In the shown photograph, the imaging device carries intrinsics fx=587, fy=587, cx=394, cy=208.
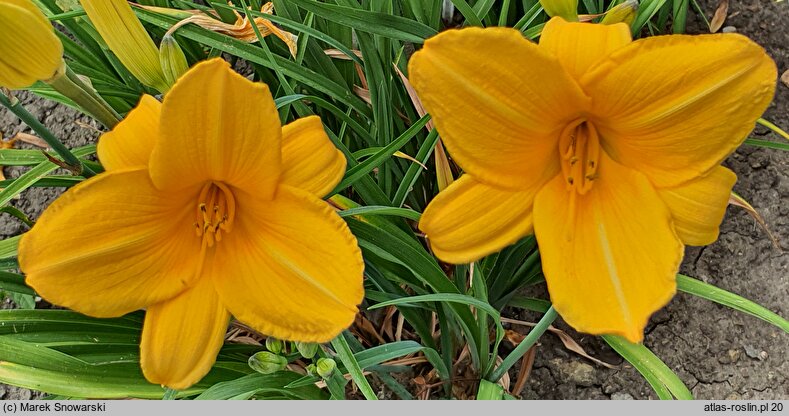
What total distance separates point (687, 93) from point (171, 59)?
55 cm

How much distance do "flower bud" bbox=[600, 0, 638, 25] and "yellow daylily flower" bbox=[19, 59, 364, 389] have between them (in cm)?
35

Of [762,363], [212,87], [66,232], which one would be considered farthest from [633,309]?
[762,363]

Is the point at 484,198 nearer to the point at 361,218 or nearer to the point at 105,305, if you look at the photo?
the point at 361,218

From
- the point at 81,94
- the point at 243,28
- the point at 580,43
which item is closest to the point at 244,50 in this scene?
the point at 243,28

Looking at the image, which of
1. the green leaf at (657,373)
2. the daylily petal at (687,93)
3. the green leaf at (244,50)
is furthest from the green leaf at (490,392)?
the green leaf at (244,50)

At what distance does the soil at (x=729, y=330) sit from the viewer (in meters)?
1.12

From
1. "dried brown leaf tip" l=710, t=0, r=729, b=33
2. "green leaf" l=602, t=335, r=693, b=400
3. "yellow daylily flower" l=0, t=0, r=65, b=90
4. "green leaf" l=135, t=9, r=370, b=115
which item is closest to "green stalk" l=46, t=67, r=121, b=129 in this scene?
"yellow daylily flower" l=0, t=0, r=65, b=90

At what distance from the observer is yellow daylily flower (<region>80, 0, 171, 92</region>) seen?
2.21 ft

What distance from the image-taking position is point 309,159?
0.63 meters

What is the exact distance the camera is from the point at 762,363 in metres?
1.12

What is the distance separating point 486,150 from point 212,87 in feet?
0.90

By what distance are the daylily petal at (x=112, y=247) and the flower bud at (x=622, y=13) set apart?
20.7 inches

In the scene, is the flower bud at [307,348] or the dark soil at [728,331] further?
the dark soil at [728,331]

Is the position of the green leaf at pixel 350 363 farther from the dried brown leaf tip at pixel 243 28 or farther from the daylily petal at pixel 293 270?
the dried brown leaf tip at pixel 243 28
